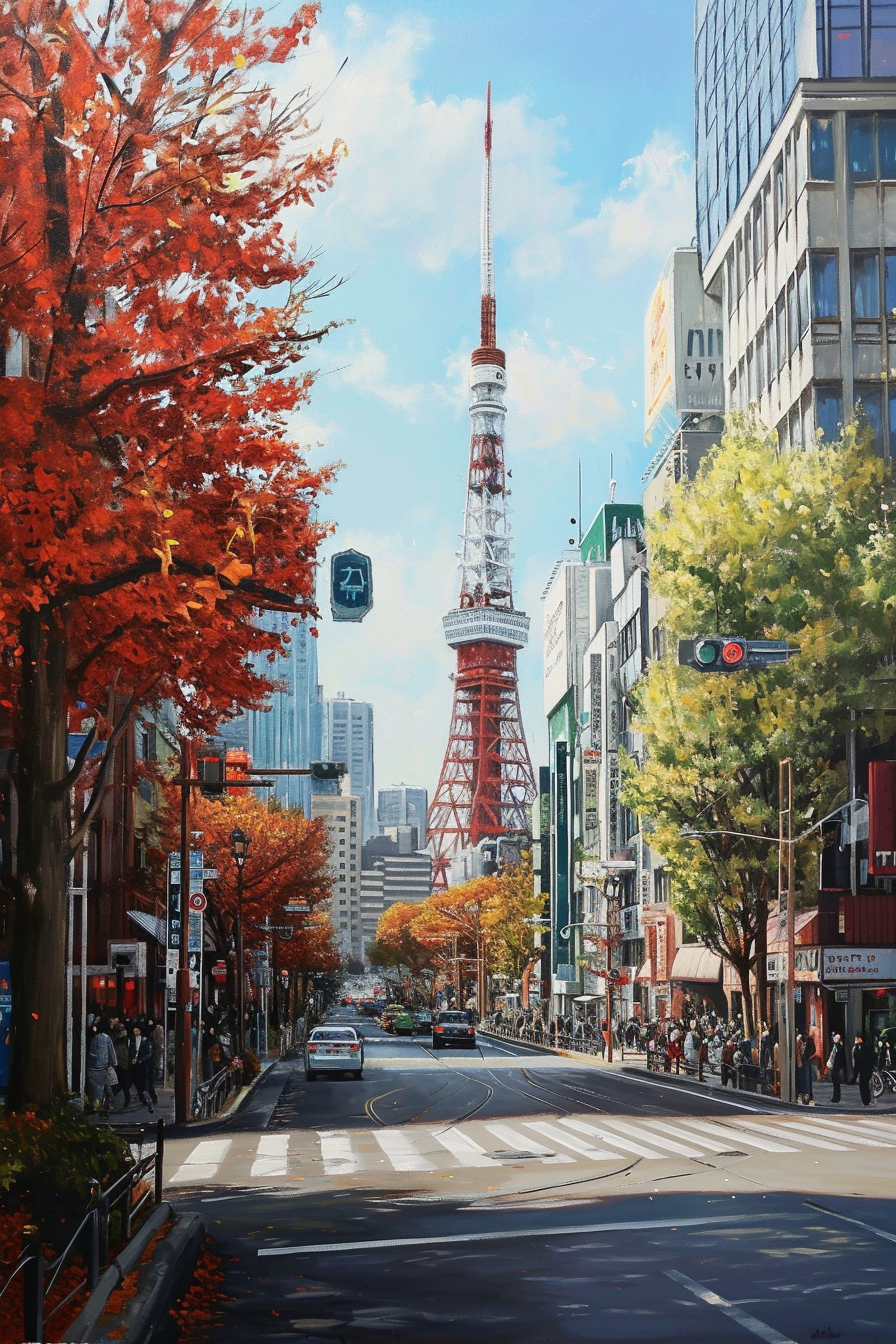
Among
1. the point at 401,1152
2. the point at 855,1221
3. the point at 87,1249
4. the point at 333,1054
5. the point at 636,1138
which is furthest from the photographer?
the point at 333,1054

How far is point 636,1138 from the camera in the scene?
29875 millimetres

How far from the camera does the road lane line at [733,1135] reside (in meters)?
27.8

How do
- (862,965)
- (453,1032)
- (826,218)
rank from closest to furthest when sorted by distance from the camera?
(862,965), (826,218), (453,1032)

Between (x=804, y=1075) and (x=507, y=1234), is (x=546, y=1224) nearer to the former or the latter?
(x=507, y=1234)

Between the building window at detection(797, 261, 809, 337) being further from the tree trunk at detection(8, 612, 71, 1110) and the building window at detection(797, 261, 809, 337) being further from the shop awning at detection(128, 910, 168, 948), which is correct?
the tree trunk at detection(8, 612, 71, 1110)

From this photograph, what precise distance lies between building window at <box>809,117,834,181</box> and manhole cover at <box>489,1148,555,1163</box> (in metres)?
41.8

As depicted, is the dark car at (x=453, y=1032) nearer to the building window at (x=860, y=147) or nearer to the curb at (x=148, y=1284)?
the building window at (x=860, y=147)

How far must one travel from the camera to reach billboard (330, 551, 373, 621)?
32.4 metres

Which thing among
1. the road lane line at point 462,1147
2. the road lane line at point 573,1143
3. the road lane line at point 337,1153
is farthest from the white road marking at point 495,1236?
the road lane line at point 462,1147

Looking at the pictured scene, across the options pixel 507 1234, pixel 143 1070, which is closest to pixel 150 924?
pixel 143 1070

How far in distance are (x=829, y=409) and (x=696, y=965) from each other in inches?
1055

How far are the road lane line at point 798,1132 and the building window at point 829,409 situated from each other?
28.4 metres

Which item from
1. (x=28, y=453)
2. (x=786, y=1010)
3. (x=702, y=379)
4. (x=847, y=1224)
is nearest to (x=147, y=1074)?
(x=786, y=1010)

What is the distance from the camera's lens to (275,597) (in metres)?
15.1
